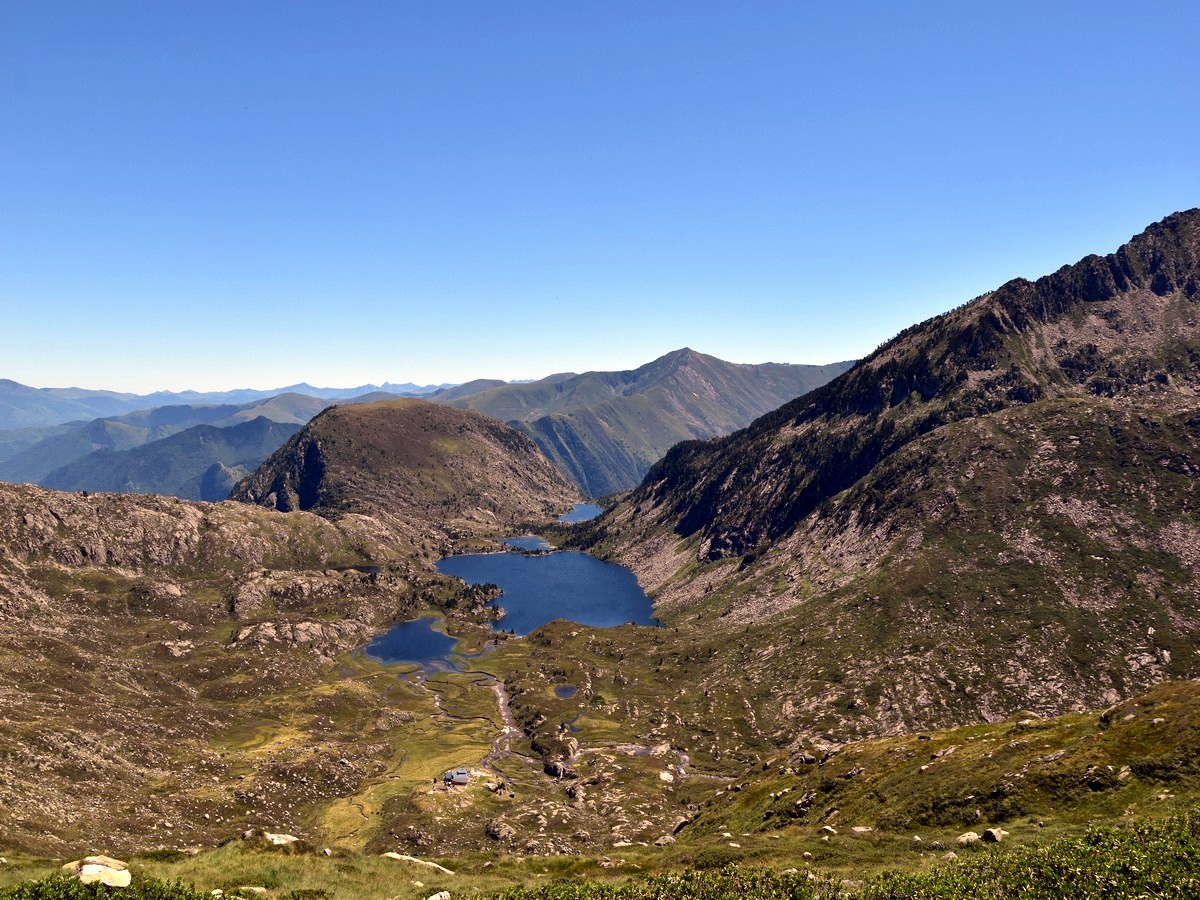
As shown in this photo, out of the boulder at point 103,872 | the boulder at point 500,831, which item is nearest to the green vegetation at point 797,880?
the boulder at point 103,872

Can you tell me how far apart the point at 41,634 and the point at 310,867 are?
8088 inches

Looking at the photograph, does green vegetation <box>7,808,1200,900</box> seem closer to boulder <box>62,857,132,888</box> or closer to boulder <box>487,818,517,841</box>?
boulder <box>62,857,132,888</box>

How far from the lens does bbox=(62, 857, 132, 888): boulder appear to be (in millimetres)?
39125

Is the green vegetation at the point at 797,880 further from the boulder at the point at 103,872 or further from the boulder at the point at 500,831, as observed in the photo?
the boulder at the point at 500,831

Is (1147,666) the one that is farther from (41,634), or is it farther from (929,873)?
(41,634)

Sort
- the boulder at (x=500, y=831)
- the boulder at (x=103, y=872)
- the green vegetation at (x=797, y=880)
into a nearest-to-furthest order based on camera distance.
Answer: the green vegetation at (x=797, y=880), the boulder at (x=103, y=872), the boulder at (x=500, y=831)

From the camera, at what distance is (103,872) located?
40.7 metres

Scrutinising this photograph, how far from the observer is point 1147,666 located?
161000 millimetres

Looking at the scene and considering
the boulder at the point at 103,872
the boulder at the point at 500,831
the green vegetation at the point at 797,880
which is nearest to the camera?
the green vegetation at the point at 797,880

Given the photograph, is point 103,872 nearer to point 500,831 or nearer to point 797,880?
point 797,880

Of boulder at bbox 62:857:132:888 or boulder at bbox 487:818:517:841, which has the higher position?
boulder at bbox 62:857:132:888

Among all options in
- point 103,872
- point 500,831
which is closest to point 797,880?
point 103,872

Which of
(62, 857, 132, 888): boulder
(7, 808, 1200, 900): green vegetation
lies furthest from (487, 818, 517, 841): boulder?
(62, 857, 132, 888): boulder

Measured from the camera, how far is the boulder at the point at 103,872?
3912 cm
